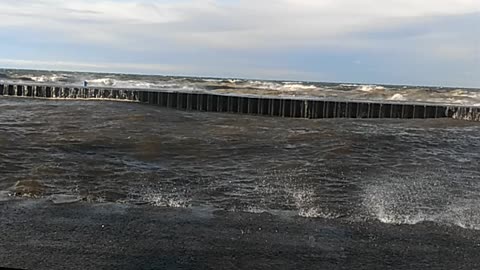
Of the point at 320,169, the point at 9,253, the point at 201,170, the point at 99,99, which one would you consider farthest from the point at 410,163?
the point at 99,99

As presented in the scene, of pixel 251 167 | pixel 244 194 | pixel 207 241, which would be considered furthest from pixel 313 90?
pixel 207 241

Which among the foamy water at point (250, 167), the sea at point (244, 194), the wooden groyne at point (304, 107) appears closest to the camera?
the sea at point (244, 194)

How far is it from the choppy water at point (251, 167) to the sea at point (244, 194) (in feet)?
0.10

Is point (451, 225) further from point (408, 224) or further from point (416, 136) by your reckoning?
point (416, 136)

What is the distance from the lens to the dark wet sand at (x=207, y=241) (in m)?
4.82

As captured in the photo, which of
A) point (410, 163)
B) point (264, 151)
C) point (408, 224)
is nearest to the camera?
point (408, 224)

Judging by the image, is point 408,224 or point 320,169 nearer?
point 408,224

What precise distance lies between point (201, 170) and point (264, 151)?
2.53 metres

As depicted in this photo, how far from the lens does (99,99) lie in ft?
90.1

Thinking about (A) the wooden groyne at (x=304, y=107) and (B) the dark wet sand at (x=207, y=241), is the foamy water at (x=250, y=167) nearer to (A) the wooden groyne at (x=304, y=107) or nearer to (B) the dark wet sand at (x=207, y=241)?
(B) the dark wet sand at (x=207, y=241)

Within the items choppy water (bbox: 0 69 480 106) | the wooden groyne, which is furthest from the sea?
choppy water (bbox: 0 69 480 106)

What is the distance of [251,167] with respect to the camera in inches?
416

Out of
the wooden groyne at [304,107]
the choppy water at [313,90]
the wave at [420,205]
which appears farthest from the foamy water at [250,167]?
the choppy water at [313,90]

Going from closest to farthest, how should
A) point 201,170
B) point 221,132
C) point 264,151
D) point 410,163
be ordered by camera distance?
point 201,170 < point 410,163 < point 264,151 < point 221,132
